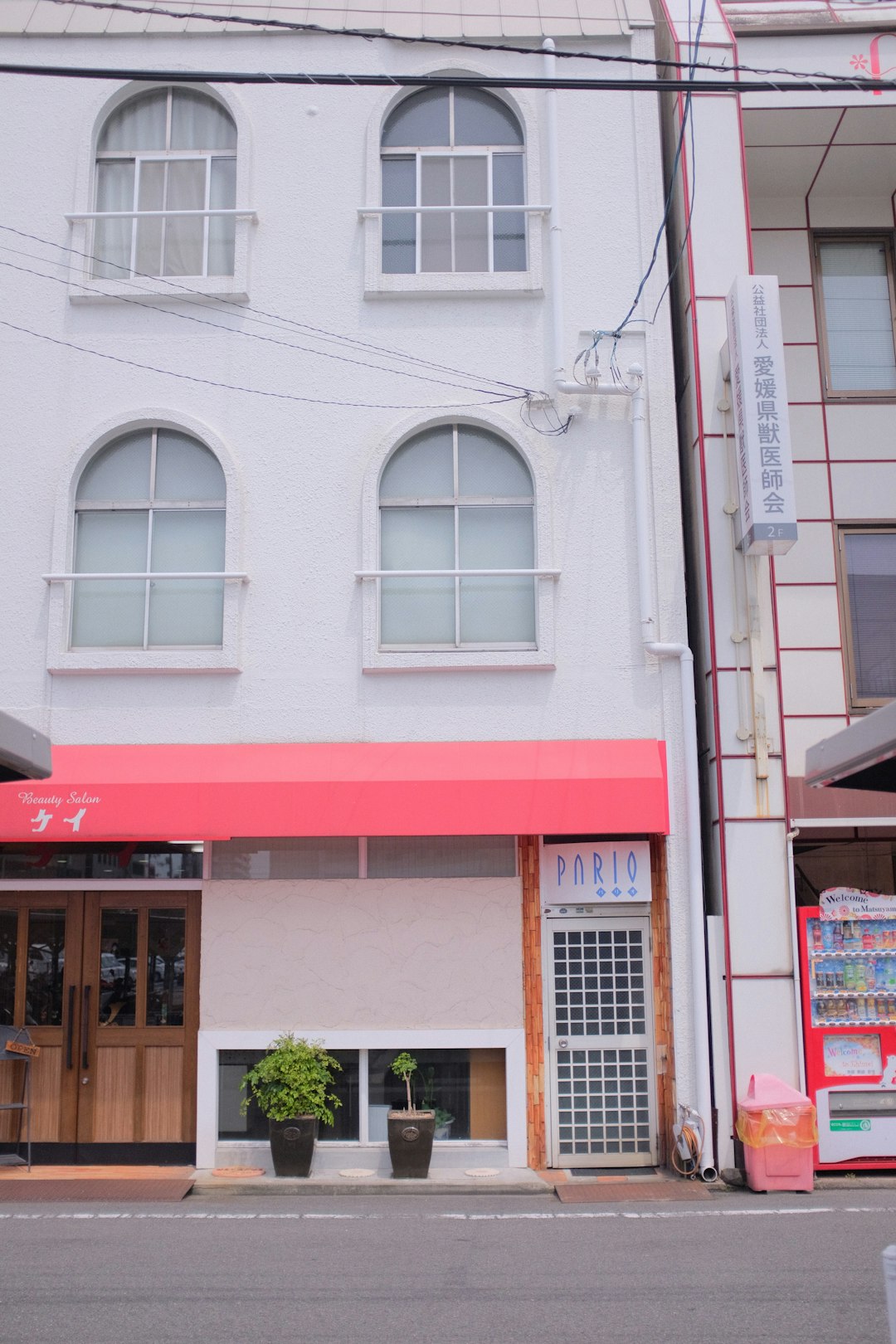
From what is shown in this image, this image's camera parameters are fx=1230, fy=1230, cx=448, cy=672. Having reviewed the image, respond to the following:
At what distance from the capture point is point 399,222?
12352 millimetres

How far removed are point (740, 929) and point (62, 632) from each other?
265 inches

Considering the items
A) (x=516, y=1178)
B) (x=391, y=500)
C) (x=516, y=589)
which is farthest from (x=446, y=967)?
(x=391, y=500)

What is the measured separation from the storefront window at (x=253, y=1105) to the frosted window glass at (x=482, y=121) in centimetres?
906

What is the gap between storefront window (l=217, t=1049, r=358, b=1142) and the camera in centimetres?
1095

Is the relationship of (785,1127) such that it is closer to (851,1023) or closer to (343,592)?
(851,1023)

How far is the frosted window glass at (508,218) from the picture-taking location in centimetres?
1228

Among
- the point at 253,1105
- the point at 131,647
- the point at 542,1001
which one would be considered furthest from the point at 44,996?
the point at 542,1001

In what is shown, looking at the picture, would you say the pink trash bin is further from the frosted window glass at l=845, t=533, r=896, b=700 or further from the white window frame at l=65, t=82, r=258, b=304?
the white window frame at l=65, t=82, r=258, b=304

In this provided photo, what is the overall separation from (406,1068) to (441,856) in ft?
6.14

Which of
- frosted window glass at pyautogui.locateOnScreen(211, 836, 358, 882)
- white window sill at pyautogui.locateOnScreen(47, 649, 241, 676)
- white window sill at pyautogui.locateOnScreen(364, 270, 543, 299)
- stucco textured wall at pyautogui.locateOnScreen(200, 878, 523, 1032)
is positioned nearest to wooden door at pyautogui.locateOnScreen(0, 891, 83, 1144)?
stucco textured wall at pyautogui.locateOnScreen(200, 878, 523, 1032)

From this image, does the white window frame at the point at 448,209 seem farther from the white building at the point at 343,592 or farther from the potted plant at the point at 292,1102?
the potted plant at the point at 292,1102

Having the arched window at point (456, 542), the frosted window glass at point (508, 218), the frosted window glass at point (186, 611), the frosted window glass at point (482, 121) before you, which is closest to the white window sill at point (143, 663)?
the frosted window glass at point (186, 611)

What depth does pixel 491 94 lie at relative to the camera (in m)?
12.6

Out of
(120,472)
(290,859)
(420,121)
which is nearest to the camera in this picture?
(290,859)
